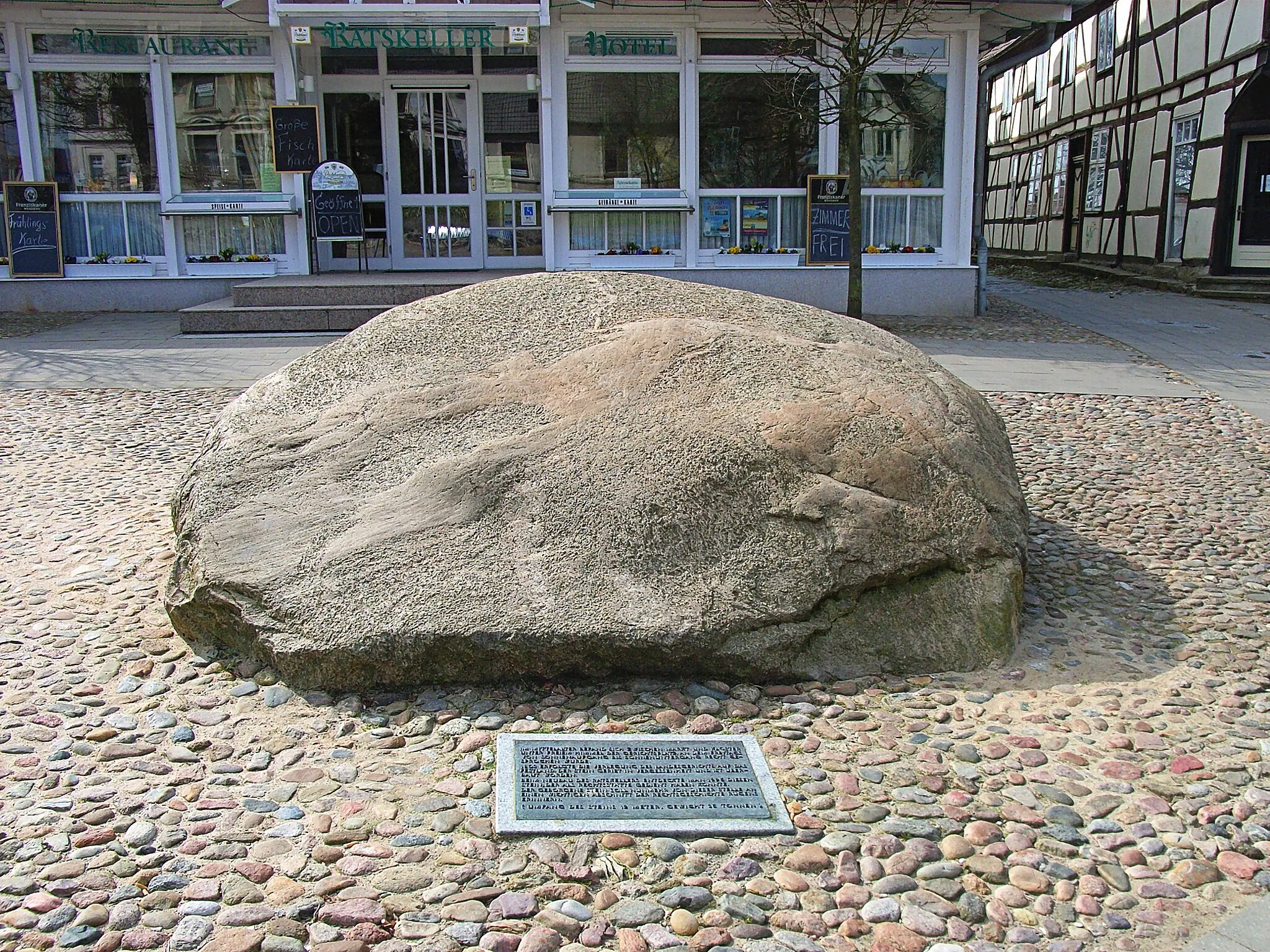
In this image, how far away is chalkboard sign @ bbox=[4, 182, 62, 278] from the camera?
13.1 metres

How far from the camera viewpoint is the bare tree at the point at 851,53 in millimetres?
10484

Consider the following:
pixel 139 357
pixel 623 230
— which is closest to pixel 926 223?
pixel 623 230

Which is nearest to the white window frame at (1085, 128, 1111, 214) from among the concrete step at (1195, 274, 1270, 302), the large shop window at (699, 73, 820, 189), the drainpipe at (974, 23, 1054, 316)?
the concrete step at (1195, 274, 1270, 302)

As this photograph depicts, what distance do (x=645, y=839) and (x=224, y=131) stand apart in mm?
12695

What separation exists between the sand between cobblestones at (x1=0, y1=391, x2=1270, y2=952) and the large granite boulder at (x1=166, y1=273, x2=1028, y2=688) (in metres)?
0.16

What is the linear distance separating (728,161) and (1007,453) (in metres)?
9.60

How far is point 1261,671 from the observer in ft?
12.0

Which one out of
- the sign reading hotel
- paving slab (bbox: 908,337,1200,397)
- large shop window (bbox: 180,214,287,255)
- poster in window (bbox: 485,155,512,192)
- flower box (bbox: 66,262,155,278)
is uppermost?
the sign reading hotel

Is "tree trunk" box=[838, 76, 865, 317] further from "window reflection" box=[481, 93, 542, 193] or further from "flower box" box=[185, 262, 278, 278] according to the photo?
"flower box" box=[185, 262, 278, 278]

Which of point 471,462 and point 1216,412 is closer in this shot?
point 471,462

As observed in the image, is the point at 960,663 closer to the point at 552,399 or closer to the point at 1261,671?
the point at 1261,671

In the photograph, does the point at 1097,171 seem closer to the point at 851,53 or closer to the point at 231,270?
the point at 851,53

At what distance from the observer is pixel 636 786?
9.41 ft

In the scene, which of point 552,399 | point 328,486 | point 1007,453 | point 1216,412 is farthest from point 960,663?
point 1216,412
